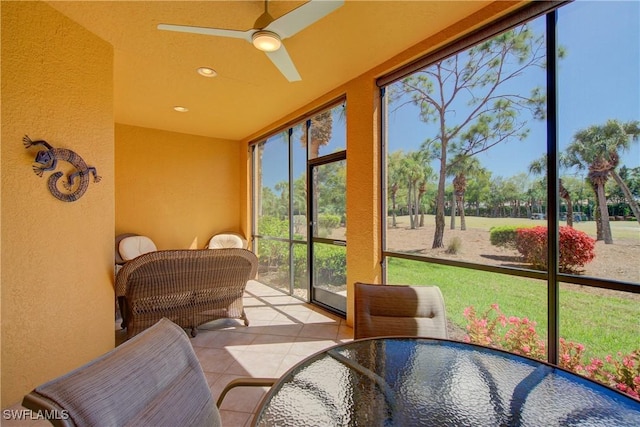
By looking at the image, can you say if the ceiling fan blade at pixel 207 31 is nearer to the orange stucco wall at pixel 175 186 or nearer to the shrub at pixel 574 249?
the shrub at pixel 574 249

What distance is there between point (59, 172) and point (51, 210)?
288mm

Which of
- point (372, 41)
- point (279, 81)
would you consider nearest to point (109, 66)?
point (279, 81)

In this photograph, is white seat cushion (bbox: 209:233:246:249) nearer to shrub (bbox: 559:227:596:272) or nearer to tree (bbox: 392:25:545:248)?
tree (bbox: 392:25:545:248)

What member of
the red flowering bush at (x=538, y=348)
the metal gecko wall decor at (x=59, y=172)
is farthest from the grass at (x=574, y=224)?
the metal gecko wall decor at (x=59, y=172)

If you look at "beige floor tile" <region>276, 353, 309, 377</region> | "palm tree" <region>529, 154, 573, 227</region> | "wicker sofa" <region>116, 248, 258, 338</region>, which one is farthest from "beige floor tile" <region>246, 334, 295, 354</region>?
"palm tree" <region>529, 154, 573, 227</region>

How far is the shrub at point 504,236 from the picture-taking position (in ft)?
6.87

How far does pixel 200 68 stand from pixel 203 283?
7.28 feet

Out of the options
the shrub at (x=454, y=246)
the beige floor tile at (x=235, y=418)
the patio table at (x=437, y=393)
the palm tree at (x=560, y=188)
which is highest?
the palm tree at (x=560, y=188)

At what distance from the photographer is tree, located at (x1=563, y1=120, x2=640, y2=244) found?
63.1 inches

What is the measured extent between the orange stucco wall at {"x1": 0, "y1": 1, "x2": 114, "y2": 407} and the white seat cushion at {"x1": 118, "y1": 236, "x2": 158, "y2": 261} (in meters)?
2.22

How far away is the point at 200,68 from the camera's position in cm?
294

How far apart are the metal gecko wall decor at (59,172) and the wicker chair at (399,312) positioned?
7.47 ft

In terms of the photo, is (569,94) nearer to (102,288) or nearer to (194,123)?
(102,288)

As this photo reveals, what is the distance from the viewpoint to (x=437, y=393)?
41.3 inches
